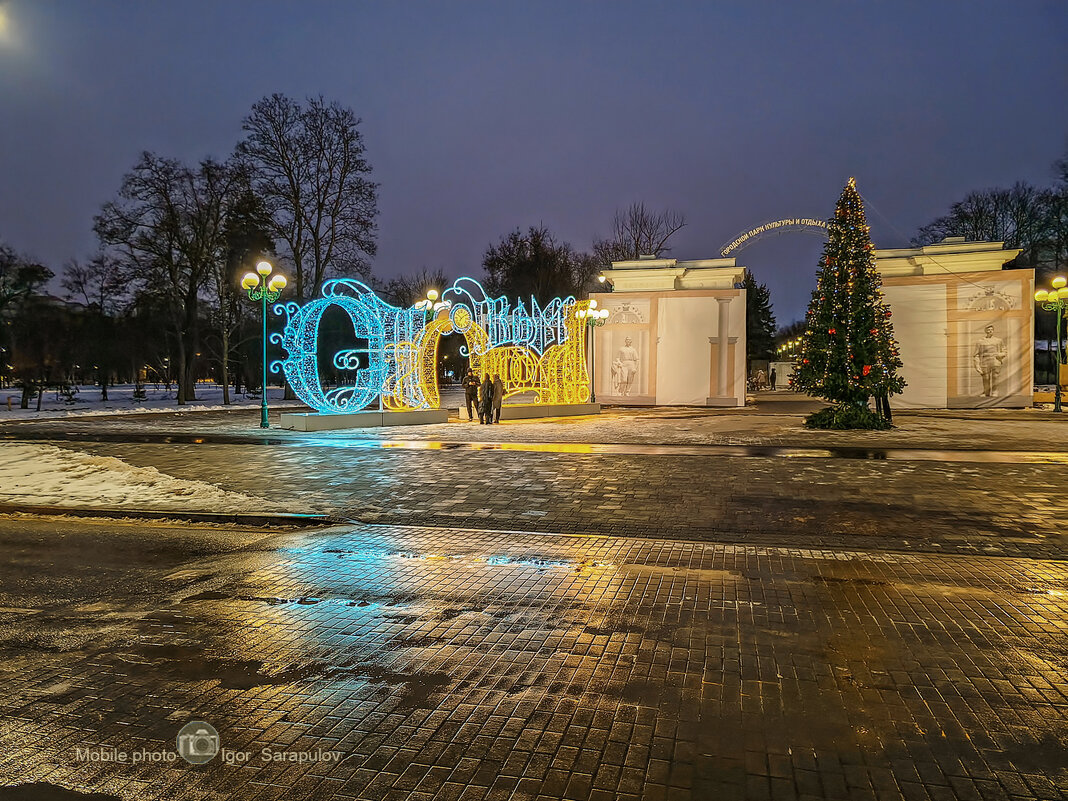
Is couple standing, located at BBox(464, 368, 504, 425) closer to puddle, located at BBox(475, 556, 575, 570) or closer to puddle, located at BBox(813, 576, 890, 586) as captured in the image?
puddle, located at BBox(475, 556, 575, 570)

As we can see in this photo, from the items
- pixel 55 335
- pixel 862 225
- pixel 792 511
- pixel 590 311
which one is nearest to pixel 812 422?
pixel 862 225

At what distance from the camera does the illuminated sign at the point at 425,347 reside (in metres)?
21.3

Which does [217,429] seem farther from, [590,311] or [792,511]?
[792,511]

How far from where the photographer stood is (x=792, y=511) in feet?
31.5

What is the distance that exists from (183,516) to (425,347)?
→ 1500cm

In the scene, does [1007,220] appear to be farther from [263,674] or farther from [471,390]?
[263,674]

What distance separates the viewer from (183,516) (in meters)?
9.52

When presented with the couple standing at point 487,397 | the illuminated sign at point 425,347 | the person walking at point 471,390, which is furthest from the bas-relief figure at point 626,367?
the person walking at point 471,390

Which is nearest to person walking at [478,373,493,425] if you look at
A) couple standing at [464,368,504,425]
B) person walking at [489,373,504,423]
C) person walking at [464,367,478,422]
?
couple standing at [464,368,504,425]

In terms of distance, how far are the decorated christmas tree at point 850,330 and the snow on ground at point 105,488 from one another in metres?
18.5

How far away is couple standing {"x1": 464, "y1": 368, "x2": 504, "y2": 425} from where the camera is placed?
2459 cm

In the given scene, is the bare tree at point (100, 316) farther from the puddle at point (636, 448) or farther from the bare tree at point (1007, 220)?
the bare tree at point (1007, 220)

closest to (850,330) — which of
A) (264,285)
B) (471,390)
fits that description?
(471,390)

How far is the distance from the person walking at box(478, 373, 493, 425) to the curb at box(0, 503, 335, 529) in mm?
15299
